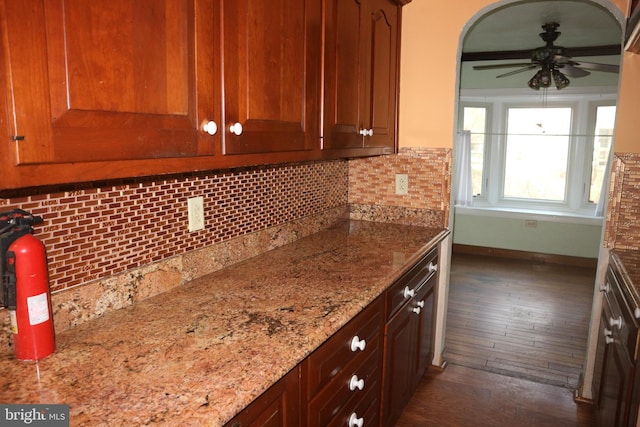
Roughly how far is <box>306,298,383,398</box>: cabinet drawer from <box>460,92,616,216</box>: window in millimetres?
4784

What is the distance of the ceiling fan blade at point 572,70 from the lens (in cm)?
396

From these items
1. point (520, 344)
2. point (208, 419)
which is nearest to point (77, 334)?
point (208, 419)

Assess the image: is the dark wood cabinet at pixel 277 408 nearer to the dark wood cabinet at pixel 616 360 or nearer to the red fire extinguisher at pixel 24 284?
the red fire extinguisher at pixel 24 284

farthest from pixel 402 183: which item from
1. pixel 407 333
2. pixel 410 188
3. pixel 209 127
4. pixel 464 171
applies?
pixel 464 171

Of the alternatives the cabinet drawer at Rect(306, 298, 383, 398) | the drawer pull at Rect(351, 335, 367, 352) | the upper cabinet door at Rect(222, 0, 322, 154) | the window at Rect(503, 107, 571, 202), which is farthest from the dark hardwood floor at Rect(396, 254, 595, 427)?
the upper cabinet door at Rect(222, 0, 322, 154)

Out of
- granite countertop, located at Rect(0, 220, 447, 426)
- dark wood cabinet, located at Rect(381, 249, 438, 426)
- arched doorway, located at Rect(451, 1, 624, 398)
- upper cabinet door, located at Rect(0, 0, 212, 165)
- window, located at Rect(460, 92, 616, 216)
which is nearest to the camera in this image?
upper cabinet door, located at Rect(0, 0, 212, 165)

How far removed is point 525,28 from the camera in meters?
4.19

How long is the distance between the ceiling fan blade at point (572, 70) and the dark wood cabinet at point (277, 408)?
373 centimetres

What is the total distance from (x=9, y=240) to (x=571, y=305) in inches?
172

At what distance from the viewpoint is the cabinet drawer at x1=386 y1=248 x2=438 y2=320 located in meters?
1.94

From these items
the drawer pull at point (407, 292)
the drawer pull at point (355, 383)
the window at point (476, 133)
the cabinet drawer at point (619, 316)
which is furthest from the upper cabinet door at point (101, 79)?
the window at point (476, 133)

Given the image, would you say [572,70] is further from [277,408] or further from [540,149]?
[277,408]

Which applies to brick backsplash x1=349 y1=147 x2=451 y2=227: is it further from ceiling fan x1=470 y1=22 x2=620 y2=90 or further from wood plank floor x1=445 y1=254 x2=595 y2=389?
ceiling fan x1=470 y1=22 x2=620 y2=90

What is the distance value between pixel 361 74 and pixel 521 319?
269 cm
